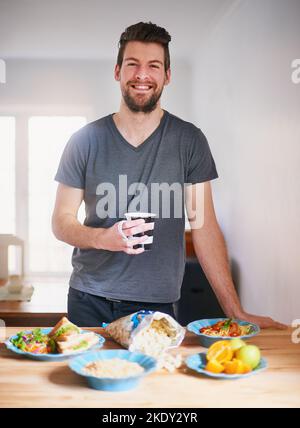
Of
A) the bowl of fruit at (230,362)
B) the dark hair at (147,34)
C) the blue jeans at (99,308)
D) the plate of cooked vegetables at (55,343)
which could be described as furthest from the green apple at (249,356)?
the dark hair at (147,34)

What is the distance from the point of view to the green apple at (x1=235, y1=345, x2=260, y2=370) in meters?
1.36

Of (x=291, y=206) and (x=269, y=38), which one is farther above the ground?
(x=269, y=38)

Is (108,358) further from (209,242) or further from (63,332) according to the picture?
(209,242)

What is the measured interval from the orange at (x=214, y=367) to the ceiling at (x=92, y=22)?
287cm

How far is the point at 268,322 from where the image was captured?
181 centimetres

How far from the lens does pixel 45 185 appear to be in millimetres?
6168

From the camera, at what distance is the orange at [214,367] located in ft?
4.42

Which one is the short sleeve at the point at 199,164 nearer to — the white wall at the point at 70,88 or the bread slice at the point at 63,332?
the bread slice at the point at 63,332

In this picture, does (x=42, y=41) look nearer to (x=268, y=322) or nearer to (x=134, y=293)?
(x=134, y=293)

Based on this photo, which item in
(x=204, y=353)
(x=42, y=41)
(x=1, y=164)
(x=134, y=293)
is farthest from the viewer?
(x=1, y=164)

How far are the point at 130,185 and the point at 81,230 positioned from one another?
278 millimetres

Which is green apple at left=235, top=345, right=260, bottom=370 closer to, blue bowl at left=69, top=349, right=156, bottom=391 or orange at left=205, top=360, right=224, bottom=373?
orange at left=205, top=360, right=224, bottom=373

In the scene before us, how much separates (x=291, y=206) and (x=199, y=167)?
0.94 metres

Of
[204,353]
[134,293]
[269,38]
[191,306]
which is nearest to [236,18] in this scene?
[269,38]
